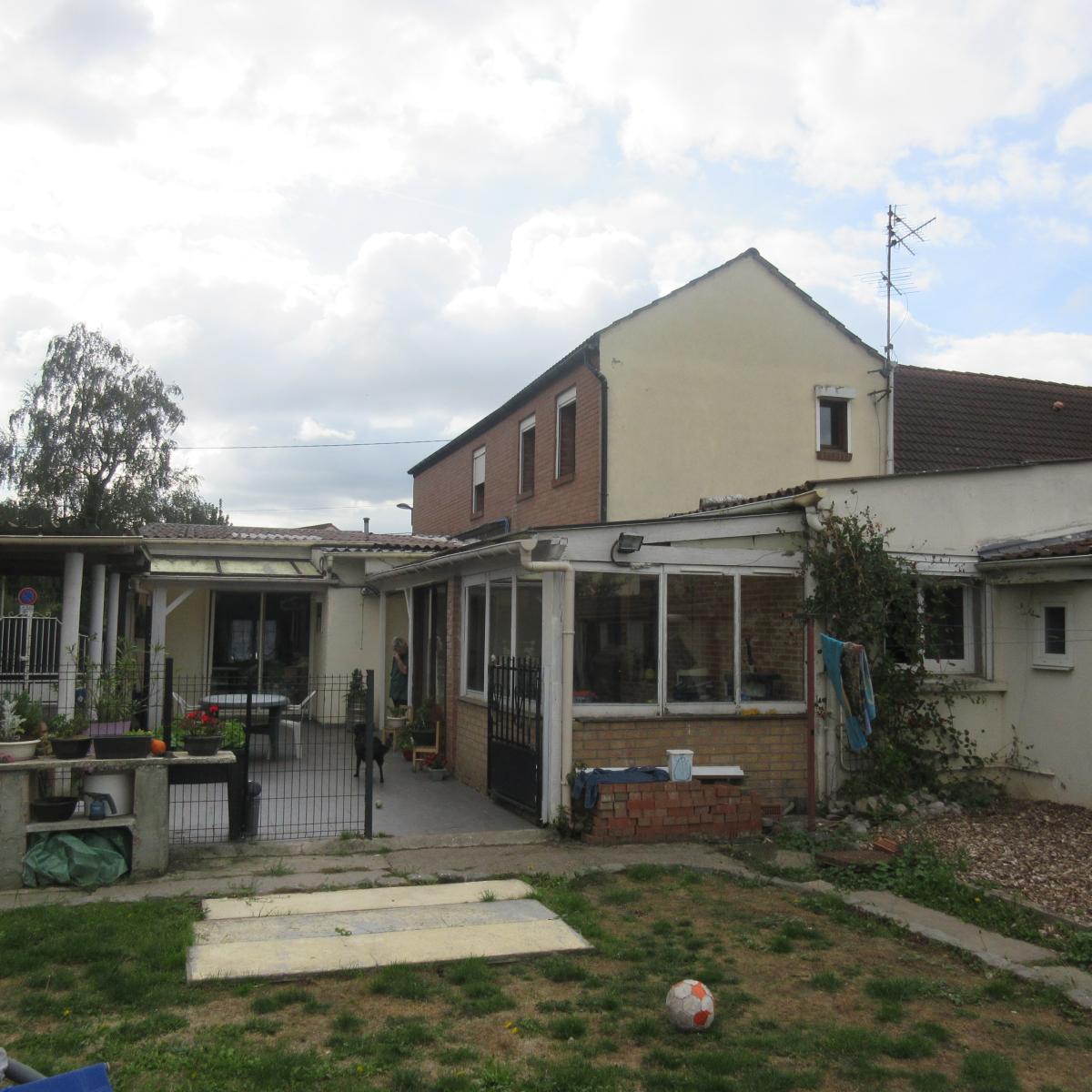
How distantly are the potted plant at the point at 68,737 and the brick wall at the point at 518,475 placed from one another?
334 inches

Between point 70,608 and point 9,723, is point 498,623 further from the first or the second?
point 9,723

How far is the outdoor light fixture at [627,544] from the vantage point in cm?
923

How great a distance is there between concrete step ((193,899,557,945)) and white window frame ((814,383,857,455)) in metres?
11.7

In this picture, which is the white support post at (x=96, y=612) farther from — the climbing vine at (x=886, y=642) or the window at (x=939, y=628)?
the window at (x=939, y=628)

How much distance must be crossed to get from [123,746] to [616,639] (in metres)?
4.28

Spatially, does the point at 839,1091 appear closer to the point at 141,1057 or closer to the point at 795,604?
the point at 141,1057

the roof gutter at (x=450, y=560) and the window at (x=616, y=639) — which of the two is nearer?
the window at (x=616, y=639)

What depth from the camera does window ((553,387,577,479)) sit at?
16828 mm

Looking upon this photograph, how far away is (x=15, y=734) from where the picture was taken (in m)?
7.54

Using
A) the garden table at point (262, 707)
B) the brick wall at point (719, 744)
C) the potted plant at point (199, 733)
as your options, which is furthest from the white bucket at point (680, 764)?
the garden table at point (262, 707)

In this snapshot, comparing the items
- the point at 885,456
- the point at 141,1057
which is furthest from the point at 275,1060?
the point at 885,456

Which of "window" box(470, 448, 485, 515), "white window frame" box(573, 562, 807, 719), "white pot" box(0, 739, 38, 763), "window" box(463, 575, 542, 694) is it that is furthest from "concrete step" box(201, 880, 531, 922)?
"window" box(470, 448, 485, 515)

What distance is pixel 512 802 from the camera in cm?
996

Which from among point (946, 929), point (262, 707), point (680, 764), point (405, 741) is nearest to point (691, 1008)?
point (946, 929)
